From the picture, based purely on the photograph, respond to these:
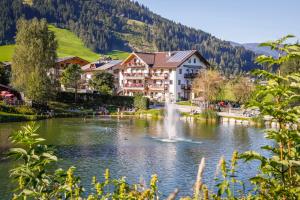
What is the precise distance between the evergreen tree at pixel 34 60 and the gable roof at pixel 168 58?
109ft

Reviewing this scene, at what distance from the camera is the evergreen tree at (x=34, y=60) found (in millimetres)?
72125

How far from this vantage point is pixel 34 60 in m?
76.3

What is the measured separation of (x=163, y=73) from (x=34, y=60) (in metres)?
38.5

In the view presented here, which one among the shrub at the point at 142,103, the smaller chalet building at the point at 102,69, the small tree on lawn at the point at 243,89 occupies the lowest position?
the shrub at the point at 142,103

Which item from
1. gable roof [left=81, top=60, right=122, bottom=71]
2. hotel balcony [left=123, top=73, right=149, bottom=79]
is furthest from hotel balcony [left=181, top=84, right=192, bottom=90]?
gable roof [left=81, top=60, right=122, bottom=71]

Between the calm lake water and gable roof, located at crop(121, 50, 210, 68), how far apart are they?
129 feet

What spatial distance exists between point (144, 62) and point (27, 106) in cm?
4365

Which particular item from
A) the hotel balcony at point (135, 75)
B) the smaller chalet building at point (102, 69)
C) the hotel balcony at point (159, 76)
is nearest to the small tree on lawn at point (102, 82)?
the hotel balcony at point (135, 75)

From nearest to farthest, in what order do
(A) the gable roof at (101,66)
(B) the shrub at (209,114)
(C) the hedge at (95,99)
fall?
(B) the shrub at (209,114) < (C) the hedge at (95,99) < (A) the gable roof at (101,66)

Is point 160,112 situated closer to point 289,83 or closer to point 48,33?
point 48,33

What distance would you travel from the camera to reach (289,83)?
555cm

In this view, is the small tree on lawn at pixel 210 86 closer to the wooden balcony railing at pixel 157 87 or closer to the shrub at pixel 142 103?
the shrub at pixel 142 103

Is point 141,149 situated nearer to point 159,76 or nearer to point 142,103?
point 142,103

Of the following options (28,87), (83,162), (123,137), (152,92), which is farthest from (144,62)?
(83,162)
